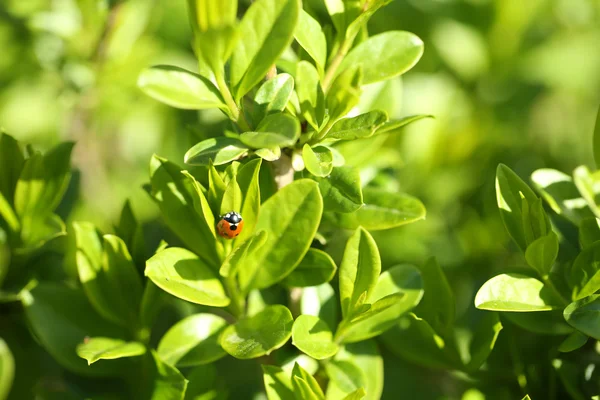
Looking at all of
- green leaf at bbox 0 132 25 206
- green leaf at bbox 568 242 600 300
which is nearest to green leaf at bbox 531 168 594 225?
green leaf at bbox 568 242 600 300

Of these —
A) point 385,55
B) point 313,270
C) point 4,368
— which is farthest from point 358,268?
point 4,368

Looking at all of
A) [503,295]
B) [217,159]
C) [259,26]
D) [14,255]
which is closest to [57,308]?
[14,255]

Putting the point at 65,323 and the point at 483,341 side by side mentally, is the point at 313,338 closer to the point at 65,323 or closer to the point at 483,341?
the point at 483,341

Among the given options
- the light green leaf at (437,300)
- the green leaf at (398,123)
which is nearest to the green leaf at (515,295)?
the light green leaf at (437,300)

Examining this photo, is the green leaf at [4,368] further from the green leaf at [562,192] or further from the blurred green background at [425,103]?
the green leaf at [562,192]

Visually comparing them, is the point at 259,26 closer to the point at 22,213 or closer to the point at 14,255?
the point at 22,213

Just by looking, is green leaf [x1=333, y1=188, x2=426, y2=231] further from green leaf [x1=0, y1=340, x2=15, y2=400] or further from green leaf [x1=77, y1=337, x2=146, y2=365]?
green leaf [x1=0, y1=340, x2=15, y2=400]
